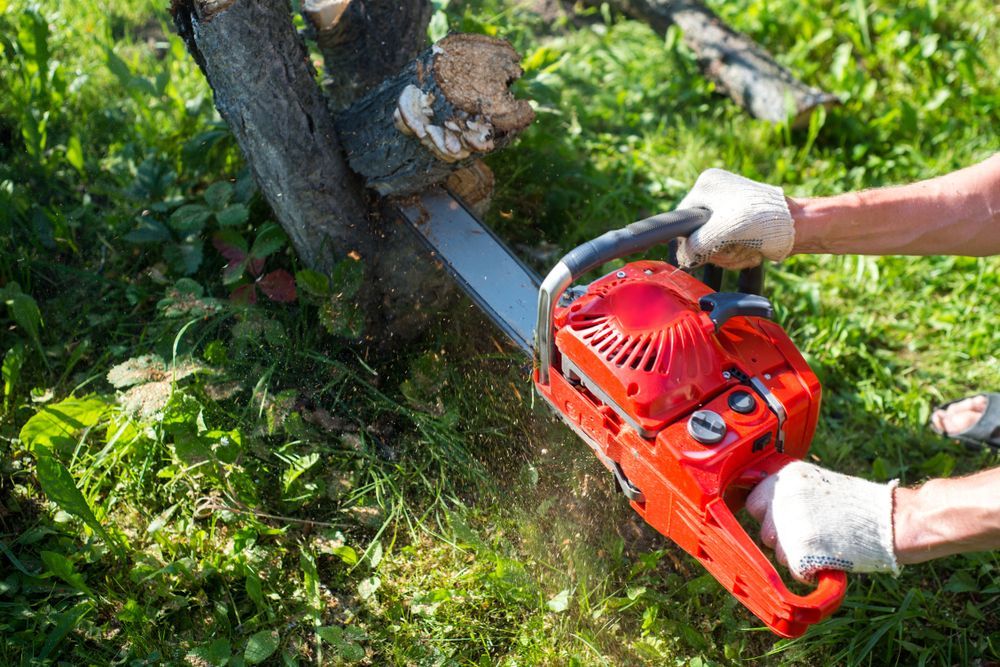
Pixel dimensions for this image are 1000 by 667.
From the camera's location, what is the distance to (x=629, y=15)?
14.9 ft

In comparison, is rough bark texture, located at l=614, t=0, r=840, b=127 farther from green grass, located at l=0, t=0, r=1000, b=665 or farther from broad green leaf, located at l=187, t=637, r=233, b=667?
broad green leaf, located at l=187, t=637, r=233, b=667

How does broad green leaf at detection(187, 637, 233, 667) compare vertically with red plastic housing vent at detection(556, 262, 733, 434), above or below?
below

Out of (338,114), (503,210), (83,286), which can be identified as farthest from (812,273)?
(83,286)

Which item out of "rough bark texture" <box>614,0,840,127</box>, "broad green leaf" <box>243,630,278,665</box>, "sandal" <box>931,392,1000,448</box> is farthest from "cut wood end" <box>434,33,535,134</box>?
"rough bark texture" <box>614,0,840,127</box>

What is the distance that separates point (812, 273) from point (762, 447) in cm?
172

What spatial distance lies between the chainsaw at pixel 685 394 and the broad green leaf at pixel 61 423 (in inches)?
51.5

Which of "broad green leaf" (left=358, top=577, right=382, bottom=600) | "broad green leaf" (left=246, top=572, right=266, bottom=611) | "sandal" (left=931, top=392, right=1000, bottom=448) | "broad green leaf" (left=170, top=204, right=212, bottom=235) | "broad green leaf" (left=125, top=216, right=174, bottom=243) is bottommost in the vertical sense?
"sandal" (left=931, top=392, right=1000, bottom=448)

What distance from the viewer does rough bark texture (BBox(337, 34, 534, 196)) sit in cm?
226

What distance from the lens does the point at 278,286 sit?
8.71 feet

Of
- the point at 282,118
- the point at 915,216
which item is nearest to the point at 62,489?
the point at 282,118

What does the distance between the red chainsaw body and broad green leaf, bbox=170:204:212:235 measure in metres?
1.34

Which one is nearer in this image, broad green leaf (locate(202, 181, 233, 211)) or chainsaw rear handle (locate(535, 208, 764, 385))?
chainsaw rear handle (locate(535, 208, 764, 385))

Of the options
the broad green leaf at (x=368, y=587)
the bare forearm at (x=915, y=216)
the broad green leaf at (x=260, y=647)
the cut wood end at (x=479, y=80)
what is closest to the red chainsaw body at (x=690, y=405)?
the bare forearm at (x=915, y=216)

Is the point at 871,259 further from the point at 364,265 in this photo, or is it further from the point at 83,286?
the point at 83,286
